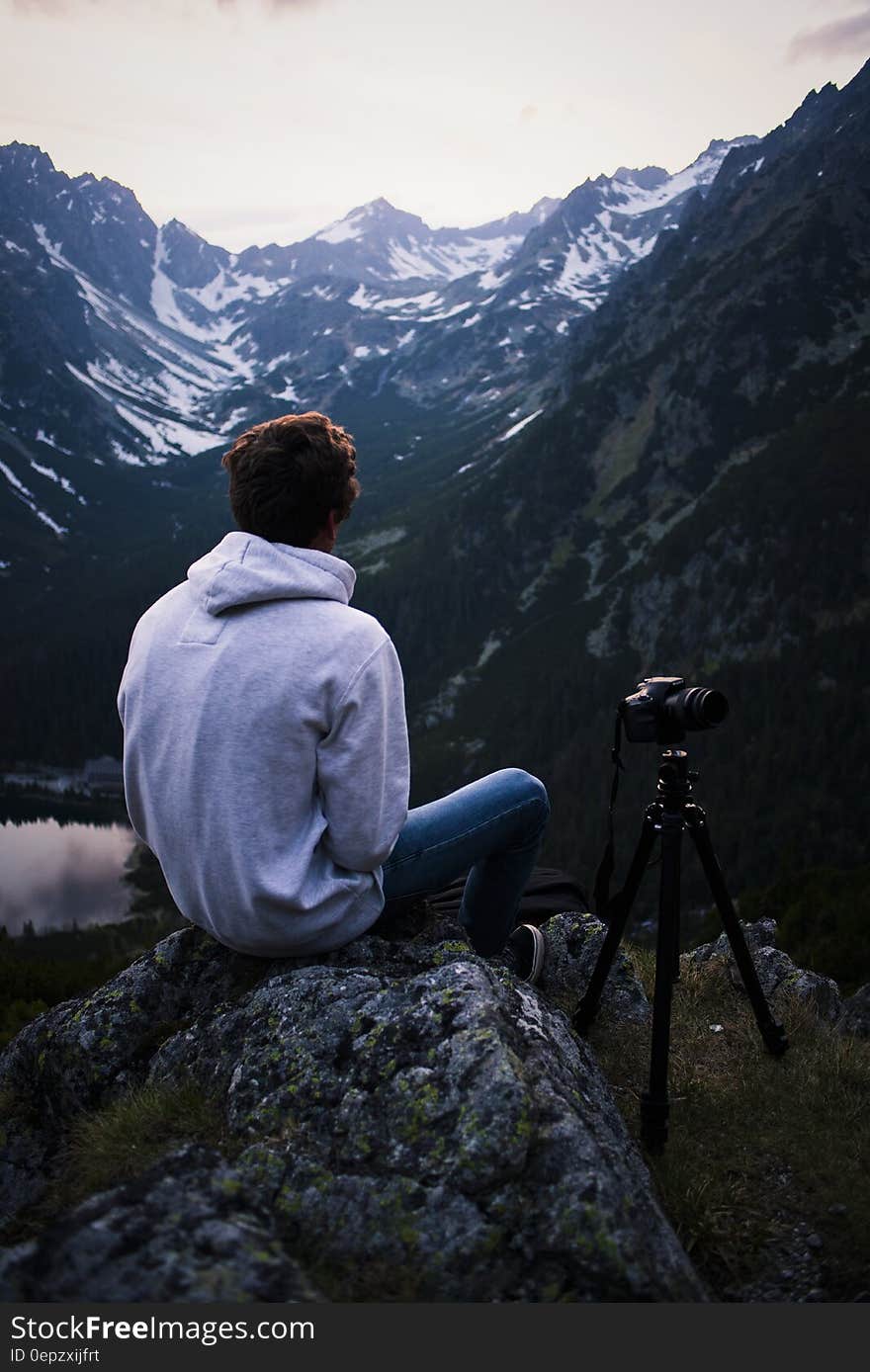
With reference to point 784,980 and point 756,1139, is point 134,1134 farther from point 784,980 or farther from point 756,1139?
point 784,980

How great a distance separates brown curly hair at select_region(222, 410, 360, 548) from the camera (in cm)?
409

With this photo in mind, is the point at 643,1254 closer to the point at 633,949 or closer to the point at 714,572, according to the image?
the point at 633,949

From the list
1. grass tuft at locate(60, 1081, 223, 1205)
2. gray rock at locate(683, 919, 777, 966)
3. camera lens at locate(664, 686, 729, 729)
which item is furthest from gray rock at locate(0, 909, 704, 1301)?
gray rock at locate(683, 919, 777, 966)

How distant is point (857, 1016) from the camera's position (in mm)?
7531

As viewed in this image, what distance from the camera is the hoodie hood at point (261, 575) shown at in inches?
155

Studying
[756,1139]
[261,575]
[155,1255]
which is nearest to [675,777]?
[756,1139]

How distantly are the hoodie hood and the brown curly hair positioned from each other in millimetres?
103

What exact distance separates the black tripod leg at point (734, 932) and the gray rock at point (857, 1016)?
1045mm

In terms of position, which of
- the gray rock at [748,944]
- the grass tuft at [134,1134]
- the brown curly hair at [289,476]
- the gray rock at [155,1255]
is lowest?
the gray rock at [748,944]

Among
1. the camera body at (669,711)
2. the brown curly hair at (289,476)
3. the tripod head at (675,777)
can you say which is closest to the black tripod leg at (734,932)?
the tripod head at (675,777)

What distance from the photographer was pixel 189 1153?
3.26 m

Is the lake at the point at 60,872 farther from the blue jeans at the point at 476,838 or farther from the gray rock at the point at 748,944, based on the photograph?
the blue jeans at the point at 476,838

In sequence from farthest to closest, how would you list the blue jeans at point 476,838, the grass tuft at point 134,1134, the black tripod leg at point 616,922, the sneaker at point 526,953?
the sneaker at point 526,953
the black tripod leg at point 616,922
the blue jeans at point 476,838
the grass tuft at point 134,1134

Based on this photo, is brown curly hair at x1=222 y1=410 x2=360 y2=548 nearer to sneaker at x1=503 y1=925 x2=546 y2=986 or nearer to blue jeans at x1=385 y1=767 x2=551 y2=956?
blue jeans at x1=385 y1=767 x2=551 y2=956
